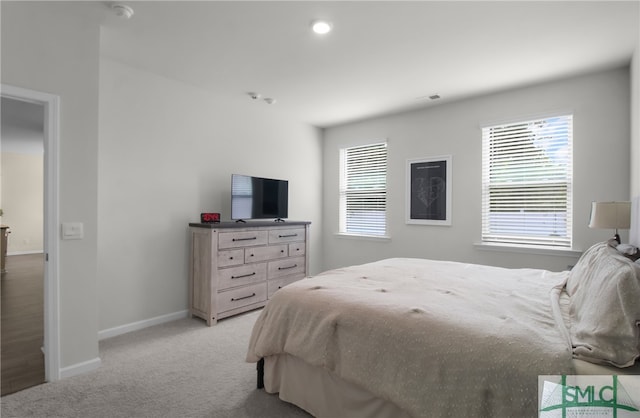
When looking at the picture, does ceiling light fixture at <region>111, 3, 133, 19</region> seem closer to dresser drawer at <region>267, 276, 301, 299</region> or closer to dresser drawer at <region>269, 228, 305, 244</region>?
dresser drawer at <region>269, 228, 305, 244</region>

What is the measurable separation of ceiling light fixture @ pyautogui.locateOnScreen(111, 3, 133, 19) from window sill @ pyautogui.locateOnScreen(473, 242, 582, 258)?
14.2 ft

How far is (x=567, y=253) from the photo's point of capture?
11.3ft

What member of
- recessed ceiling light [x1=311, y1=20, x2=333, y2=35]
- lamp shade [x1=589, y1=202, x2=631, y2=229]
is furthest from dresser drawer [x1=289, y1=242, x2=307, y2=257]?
lamp shade [x1=589, y1=202, x2=631, y2=229]

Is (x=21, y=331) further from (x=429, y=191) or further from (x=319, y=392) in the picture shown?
(x=429, y=191)

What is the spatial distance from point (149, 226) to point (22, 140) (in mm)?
5625

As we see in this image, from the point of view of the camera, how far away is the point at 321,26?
8.28ft

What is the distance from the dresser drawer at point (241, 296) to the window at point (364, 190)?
2.07 m

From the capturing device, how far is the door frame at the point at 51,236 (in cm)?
228

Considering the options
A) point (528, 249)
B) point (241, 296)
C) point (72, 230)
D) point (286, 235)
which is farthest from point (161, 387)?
point (528, 249)

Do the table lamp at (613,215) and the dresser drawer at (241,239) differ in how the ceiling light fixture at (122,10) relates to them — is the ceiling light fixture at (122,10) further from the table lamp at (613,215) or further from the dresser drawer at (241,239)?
the table lamp at (613,215)

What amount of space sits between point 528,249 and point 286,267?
3009mm

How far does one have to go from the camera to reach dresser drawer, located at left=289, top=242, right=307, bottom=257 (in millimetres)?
4410

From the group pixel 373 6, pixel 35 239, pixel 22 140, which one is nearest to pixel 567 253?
pixel 373 6

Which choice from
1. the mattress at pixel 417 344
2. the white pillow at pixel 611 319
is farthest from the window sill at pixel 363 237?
the white pillow at pixel 611 319
